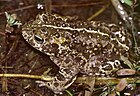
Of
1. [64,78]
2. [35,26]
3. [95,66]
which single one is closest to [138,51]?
[95,66]

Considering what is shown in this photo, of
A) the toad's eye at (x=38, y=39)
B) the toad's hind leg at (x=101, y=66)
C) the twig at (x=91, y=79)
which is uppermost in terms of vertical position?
the toad's eye at (x=38, y=39)

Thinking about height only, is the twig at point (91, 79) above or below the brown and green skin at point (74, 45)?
below

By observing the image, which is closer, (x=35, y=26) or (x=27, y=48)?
(x=35, y=26)

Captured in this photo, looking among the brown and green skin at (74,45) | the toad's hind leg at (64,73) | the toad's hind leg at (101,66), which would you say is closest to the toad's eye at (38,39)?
the brown and green skin at (74,45)

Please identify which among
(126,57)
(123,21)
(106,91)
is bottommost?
(106,91)

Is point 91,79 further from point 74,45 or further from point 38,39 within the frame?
point 38,39

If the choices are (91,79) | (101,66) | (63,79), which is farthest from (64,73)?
(101,66)

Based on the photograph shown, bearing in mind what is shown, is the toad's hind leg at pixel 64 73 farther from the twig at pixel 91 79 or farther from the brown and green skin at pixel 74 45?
the twig at pixel 91 79

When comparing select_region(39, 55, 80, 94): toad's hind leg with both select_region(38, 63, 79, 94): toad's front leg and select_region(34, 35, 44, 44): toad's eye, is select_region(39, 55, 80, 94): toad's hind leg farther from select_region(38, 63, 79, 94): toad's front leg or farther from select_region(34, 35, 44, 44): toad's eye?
select_region(34, 35, 44, 44): toad's eye

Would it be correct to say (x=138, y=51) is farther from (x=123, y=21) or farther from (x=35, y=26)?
(x=35, y=26)
